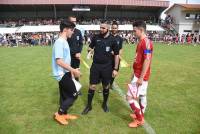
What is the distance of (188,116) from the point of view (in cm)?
682

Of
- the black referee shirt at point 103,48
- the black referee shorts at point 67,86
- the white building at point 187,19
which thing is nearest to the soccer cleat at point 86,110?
the black referee shorts at point 67,86

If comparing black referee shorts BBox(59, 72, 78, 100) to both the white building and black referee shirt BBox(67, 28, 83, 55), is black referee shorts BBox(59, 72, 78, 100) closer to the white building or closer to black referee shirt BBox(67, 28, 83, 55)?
black referee shirt BBox(67, 28, 83, 55)

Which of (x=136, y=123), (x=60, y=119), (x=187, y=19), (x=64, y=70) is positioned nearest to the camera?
(x=64, y=70)

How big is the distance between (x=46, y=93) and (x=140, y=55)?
12.7 feet

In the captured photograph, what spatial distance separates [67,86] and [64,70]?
13.4 inches

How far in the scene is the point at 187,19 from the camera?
169 feet

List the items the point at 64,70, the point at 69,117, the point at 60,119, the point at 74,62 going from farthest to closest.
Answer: the point at 74,62, the point at 69,117, the point at 60,119, the point at 64,70

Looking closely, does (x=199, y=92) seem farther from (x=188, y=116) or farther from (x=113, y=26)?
(x=113, y=26)

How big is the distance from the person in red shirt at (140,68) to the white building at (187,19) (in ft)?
152

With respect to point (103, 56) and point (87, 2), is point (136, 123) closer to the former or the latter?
point (103, 56)

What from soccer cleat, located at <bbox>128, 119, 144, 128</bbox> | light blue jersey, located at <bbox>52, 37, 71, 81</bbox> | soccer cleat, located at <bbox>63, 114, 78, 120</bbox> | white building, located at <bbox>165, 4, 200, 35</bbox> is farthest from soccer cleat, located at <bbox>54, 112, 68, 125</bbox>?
white building, located at <bbox>165, 4, 200, 35</bbox>

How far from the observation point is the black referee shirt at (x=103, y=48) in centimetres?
674

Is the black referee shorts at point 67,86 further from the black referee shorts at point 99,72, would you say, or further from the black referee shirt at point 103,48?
the black referee shirt at point 103,48

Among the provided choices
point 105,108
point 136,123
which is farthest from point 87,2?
point 136,123
